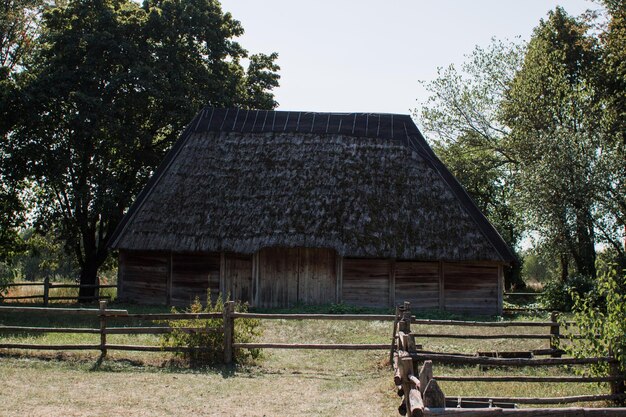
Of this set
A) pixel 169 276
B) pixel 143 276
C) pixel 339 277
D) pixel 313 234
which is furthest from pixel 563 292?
pixel 143 276

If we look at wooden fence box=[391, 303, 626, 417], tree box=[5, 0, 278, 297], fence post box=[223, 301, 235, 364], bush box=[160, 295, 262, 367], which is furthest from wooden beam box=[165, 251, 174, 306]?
wooden fence box=[391, 303, 626, 417]

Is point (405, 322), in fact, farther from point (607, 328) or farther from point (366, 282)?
point (366, 282)

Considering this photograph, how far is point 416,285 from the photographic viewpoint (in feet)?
73.8

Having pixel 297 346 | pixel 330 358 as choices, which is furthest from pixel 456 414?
pixel 330 358

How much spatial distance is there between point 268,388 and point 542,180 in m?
18.7

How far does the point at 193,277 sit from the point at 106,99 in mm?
7963

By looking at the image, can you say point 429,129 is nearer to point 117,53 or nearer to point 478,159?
point 478,159

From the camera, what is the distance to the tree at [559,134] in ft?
87.2

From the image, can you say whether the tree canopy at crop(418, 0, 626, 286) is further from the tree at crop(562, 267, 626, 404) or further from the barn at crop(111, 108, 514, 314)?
the tree at crop(562, 267, 626, 404)

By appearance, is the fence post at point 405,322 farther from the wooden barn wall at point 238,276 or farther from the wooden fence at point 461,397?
the wooden barn wall at point 238,276

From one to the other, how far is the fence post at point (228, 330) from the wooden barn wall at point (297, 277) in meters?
9.33

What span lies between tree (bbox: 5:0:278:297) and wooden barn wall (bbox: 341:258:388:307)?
9.55 m

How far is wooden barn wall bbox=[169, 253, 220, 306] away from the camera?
22906mm

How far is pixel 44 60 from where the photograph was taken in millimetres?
26609
